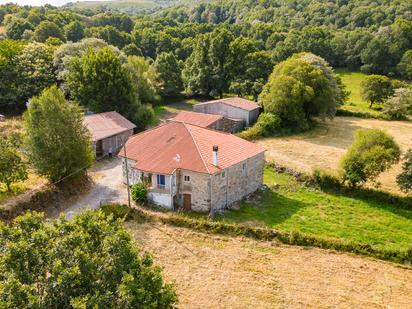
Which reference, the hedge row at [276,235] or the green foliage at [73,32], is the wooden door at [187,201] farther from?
the green foliage at [73,32]

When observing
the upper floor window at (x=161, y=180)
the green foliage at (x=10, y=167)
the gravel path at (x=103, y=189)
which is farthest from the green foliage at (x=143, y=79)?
the green foliage at (x=10, y=167)

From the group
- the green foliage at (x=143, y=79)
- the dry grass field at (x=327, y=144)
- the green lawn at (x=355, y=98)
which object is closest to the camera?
the dry grass field at (x=327, y=144)

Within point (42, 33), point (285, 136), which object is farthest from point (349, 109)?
point (42, 33)

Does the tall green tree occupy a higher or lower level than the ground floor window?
higher

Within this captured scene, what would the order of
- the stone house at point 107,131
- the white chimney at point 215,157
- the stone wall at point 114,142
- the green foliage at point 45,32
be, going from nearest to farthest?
the white chimney at point 215,157 < the stone house at point 107,131 < the stone wall at point 114,142 < the green foliage at point 45,32

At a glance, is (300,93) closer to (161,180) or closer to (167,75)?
(167,75)

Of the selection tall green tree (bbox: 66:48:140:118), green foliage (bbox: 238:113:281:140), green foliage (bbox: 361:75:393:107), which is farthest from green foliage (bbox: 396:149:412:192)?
green foliage (bbox: 361:75:393:107)

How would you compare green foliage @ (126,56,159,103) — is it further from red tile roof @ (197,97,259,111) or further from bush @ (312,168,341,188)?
bush @ (312,168,341,188)
